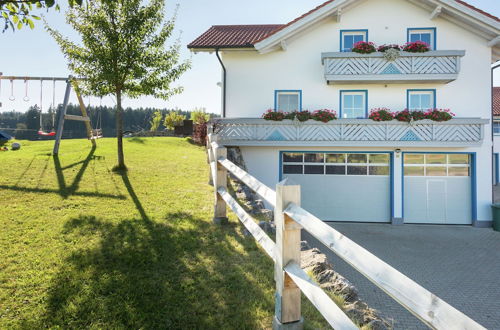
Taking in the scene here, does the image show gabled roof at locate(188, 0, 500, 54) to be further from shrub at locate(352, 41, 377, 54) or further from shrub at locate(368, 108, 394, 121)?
shrub at locate(368, 108, 394, 121)

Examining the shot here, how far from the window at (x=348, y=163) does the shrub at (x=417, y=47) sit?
4.84 m

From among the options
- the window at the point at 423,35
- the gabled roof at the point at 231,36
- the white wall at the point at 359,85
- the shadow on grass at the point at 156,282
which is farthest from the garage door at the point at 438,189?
the shadow on grass at the point at 156,282

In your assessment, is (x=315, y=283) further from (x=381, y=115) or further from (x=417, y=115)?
(x=417, y=115)

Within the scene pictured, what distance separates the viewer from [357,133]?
47.6 feet

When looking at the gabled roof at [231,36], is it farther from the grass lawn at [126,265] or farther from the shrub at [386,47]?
the grass lawn at [126,265]

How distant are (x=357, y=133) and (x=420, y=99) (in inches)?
155

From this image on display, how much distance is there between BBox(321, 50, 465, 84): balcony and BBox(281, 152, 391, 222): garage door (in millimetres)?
3509

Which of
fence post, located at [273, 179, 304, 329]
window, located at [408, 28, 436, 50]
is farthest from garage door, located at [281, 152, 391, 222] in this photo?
fence post, located at [273, 179, 304, 329]

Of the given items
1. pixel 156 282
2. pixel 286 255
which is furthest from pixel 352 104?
pixel 286 255

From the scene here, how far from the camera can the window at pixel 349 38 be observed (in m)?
15.9

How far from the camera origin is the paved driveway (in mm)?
7102

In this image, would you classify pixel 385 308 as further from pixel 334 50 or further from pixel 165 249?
pixel 334 50

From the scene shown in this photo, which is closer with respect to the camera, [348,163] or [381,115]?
[381,115]

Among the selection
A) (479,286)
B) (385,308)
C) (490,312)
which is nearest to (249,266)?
(385,308)
